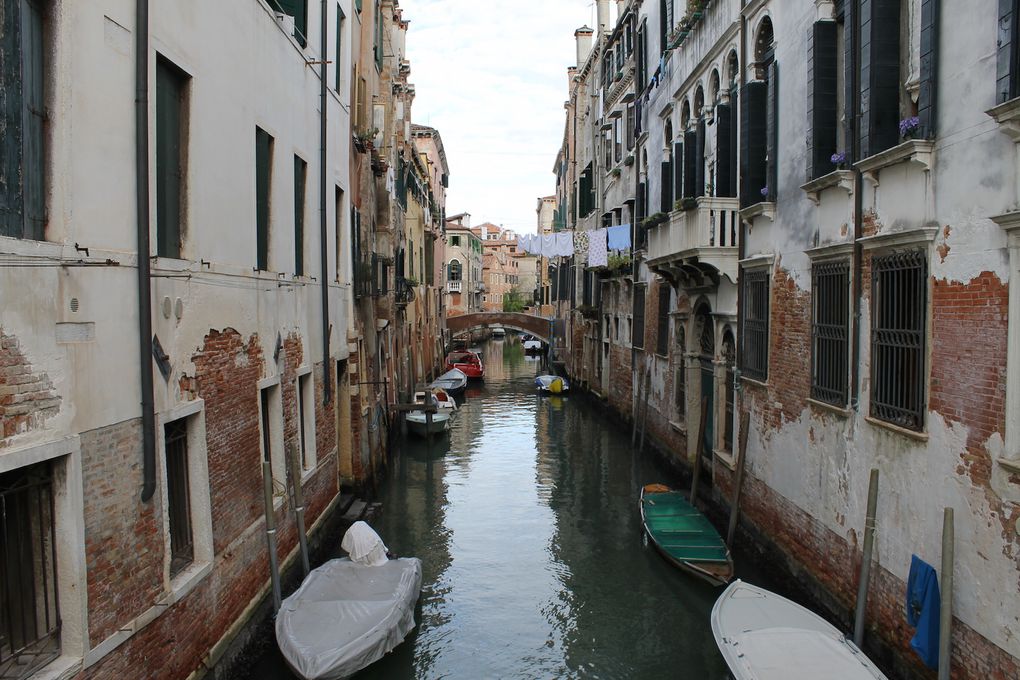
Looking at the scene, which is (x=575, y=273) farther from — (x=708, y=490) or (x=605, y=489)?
(x=708, y=490)

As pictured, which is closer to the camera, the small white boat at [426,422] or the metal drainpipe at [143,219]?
the metal drainpipe at [143,219]

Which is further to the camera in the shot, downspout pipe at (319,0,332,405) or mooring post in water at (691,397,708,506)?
mooring post in water at (691,397,708,506)

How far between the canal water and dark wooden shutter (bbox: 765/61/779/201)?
4.76 metres

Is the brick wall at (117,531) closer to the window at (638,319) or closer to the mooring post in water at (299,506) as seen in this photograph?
the mooring post in water at (299,506)

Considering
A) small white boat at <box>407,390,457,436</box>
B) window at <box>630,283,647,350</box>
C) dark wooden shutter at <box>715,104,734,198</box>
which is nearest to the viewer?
Result: dark wooden shutter at <box>715,104,734,198</box>

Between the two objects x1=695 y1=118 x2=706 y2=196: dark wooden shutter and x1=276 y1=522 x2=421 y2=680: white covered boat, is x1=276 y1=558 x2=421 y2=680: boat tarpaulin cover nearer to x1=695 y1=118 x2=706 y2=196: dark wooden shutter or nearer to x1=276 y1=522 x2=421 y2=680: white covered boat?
x1=276 y1=522 x2=421 y2=680: white covered boat

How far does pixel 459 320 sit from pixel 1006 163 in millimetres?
38110

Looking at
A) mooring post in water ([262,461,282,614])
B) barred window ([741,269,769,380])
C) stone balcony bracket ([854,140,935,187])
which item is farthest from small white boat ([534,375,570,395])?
stone balcony bracket ([854,140,935,187])

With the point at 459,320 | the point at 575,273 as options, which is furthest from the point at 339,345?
the point at 459,320

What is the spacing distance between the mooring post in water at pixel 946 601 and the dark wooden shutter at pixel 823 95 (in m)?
4.05

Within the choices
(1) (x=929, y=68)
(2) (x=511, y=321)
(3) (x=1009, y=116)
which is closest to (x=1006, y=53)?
(3) (x=1009, y=116)

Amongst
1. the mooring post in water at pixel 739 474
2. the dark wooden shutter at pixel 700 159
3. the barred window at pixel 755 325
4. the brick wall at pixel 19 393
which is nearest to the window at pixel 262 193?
the brick wall at pixel 19 393

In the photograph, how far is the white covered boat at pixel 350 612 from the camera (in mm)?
6742

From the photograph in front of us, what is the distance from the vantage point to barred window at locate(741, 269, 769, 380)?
10141 millimetres
